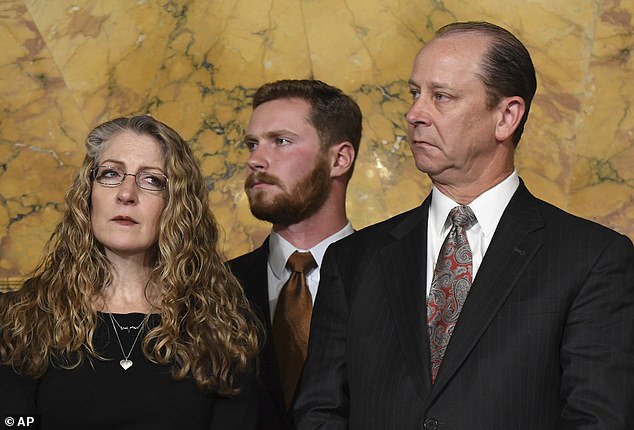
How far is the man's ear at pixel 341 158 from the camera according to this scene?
11.9ft

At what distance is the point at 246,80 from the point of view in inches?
178

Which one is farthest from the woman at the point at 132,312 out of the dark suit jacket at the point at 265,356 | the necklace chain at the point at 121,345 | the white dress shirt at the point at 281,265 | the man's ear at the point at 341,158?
the man's ear at the point at 341,158

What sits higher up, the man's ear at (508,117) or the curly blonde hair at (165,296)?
the man's ear at (508,117)

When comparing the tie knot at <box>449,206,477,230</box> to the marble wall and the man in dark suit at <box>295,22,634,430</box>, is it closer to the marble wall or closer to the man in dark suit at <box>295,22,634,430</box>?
the man in dark suit at <box>295,22,634,430</box>

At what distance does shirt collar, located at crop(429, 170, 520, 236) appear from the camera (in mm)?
2635

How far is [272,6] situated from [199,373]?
7.15 feet

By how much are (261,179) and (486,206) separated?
1.02 m

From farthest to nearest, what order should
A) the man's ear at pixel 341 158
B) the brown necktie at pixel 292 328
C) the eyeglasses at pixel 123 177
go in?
the man's ear at pixel 341 158 → the brown necktie at pixel 292 328 → the eyeglasses at pixel 123 177

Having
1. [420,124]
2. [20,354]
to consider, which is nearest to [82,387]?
[20,354]

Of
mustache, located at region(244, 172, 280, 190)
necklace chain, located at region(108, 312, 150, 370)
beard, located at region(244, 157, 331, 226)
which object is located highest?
mustache, located at region(244, 172, 280, 190)

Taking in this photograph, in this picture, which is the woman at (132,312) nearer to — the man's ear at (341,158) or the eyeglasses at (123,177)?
the eyeglasses at (123,177)

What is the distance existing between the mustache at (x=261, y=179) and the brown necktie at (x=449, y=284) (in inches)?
37.2

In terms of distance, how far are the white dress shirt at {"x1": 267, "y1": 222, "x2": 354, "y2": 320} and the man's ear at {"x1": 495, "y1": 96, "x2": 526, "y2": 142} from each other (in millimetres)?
815

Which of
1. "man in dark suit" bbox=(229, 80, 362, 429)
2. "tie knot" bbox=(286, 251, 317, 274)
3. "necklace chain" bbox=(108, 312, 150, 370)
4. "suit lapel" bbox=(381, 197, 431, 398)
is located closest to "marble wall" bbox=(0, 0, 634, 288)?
"man in dark suit" bbox=(229, 80, 362, 429)
